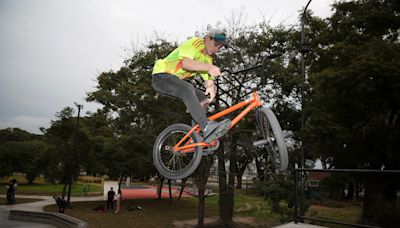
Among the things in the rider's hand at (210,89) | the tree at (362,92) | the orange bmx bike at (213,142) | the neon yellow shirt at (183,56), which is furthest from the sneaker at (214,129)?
the tree at (362,92)

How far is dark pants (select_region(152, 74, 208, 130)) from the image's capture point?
419 cm

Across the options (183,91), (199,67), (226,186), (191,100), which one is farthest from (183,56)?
(226,186)

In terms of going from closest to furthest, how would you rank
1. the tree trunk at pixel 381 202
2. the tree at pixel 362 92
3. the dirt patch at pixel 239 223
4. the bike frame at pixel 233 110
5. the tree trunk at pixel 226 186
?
the bike frame at pixel 233 110 → the tree at pixel 362 92 → the tree trunk at pixel 381 202 → the tree trunk at pixel 226 186 → the dirt patch at pixel 239 223

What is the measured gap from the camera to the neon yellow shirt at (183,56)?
4.18 meters

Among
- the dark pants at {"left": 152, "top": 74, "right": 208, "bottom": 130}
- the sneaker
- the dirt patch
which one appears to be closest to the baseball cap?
the dark pants at {"left": 152, "top": 74, "right": 208, "bottom": 130}

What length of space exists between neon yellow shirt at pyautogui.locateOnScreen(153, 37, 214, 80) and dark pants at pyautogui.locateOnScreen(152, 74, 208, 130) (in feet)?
0.33

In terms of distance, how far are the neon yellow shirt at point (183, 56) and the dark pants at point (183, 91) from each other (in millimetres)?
101

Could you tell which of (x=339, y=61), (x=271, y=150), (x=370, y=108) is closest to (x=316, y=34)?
(x=339, y=61)

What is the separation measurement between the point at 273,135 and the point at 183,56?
1768mm

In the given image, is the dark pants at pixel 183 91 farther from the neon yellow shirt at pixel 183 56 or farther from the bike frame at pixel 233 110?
the bike frame at pixel 233 110

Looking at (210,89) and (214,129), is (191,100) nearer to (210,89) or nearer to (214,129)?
(210,89)

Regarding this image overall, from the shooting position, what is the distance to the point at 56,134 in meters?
29.8

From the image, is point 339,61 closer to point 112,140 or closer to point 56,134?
point 112,140

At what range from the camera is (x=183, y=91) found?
4238mm
